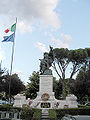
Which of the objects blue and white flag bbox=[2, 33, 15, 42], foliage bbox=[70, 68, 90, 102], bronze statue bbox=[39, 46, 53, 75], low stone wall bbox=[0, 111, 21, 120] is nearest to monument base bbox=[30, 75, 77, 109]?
bronze statue bbox=[39, 46, 53, 75]

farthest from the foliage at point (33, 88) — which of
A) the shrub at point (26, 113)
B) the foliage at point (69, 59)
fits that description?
the shrub at point (26, 113)

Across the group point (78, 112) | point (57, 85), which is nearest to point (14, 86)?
point (57, 85)

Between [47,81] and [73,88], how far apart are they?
1243cm

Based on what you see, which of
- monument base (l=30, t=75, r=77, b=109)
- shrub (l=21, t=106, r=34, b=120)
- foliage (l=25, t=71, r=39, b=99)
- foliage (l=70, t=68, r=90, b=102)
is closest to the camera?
shrub (l=21, t=106, r=34, b=120)

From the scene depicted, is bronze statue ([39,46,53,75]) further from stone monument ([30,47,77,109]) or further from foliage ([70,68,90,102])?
foliage ([70,68,90,102])

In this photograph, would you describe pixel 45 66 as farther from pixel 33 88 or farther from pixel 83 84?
pixel 33 88

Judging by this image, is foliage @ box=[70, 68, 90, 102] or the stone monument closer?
the stone monument

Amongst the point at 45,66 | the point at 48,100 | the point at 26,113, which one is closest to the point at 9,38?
the point at 45,66

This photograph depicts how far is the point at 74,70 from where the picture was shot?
33.0 m

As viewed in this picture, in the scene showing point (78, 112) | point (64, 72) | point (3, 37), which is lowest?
point (78, 112)

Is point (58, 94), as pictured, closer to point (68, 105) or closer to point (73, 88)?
point (73, 88)

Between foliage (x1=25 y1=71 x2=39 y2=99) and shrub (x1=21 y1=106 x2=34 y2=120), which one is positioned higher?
foliage (x1=25 y1=71 x2=39 y2=99)

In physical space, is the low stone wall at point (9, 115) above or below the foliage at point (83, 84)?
below

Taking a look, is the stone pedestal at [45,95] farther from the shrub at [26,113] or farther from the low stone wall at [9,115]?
the low stone wall at [9,115]
